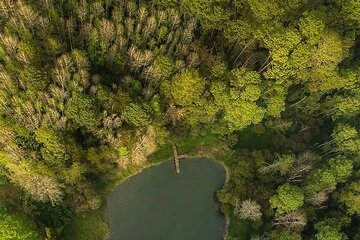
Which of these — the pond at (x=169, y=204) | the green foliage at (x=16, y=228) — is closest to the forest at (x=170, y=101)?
the green foliage at (x=16, y=228)

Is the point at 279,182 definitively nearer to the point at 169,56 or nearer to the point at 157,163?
the point at 157,163

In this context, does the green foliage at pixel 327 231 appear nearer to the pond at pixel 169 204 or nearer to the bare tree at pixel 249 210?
the bare tree at pixel 249 210

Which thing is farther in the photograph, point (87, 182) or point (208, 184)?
point (208, 184)

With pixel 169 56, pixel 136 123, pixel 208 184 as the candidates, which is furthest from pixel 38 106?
pixel 208 184

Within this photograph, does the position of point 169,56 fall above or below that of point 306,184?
above

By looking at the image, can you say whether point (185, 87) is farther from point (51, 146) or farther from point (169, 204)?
point (51, 146)

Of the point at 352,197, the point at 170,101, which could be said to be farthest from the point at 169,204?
the point at 352,197
